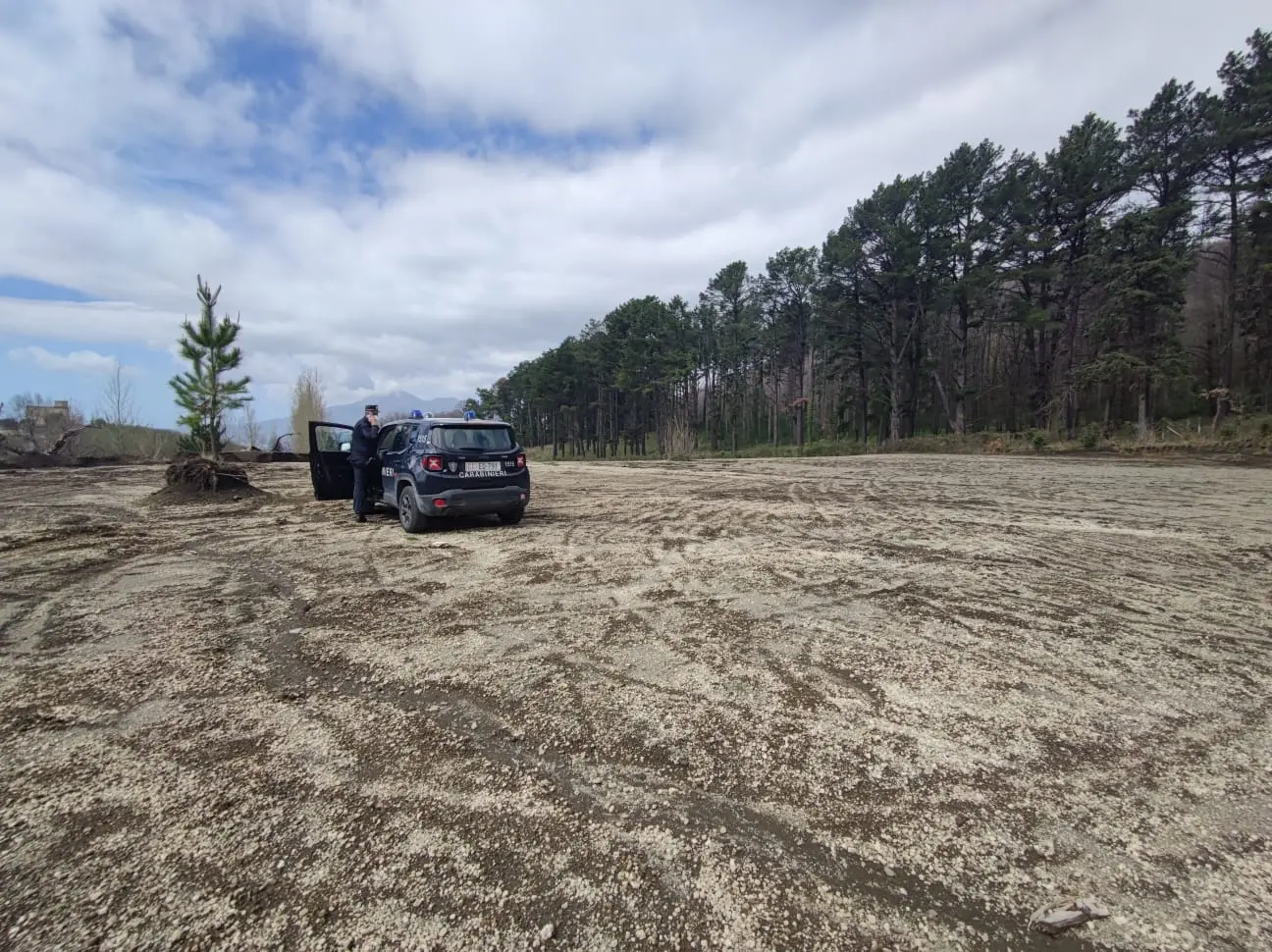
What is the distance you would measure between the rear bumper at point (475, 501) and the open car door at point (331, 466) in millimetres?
3694

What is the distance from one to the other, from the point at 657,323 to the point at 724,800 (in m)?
48.3

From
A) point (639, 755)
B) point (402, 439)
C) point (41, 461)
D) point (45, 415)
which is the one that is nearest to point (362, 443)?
point (402, 439)

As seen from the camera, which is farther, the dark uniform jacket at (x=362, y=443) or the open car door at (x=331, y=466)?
the open car door at (x=331, y=466)

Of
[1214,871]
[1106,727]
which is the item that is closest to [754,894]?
[1214,871]

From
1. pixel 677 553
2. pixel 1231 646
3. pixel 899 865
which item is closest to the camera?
pixel 899 865

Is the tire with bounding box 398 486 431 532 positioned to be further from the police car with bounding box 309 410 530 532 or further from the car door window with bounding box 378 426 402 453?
the car door window with bounding box 378 426 402 453

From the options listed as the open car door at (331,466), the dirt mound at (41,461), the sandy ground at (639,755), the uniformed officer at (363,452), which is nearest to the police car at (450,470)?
the uniformed officer at (363,452)

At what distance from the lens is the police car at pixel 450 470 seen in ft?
24.3

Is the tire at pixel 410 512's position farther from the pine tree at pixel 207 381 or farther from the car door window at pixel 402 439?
the pine tree at pixel 207 381

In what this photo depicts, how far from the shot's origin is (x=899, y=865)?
188 cm

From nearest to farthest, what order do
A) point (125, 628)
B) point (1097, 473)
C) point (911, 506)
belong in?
1. point (125, 628)
2. point (911, 506)
3. point (1097, 473)

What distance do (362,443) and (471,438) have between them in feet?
6.93

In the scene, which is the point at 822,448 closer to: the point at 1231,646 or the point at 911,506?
the point at 911,506

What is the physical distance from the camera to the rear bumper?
24.3 ft
